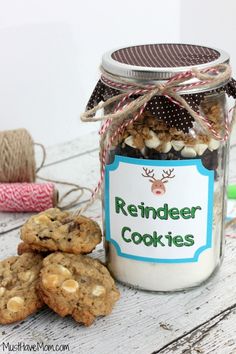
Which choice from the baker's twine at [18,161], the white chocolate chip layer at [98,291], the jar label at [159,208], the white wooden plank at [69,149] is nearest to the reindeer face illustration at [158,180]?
the jar label at [159,208]

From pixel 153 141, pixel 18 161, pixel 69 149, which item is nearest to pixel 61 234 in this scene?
pixel 153 141

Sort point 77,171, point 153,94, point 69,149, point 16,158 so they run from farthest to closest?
point 69,149 < point 77,171 < point 16,158 < point 153,94

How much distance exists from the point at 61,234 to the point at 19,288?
0.07m

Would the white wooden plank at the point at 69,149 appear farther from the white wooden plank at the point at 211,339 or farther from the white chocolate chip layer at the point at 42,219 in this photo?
the white wooden plank at the point at 211,339

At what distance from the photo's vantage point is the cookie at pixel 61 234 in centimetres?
57

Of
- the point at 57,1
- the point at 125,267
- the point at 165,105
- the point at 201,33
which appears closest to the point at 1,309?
the point at 125,267

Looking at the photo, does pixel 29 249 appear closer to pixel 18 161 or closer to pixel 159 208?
pixel 159 208

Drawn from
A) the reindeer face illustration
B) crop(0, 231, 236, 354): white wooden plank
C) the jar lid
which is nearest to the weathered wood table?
crop(0, 231, 236, 354): white wooden plank

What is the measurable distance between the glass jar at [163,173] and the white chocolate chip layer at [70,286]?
8 centimetres

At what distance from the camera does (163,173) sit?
0.54 m

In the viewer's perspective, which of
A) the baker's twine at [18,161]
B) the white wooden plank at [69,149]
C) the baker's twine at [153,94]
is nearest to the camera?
the baker's twine at [153,94]

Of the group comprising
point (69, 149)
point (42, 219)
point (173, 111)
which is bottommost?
point (69, 149)

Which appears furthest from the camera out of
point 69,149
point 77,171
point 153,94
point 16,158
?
point 69,149

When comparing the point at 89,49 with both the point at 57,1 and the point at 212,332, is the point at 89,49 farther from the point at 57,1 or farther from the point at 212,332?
the point at 212,332
